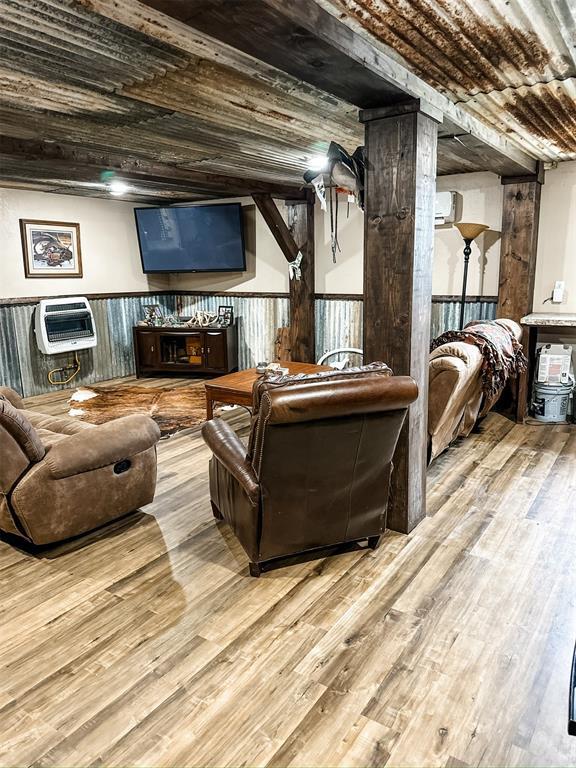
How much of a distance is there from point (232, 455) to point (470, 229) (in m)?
3.63

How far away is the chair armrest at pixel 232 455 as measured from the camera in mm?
2416

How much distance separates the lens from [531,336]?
5035 mm

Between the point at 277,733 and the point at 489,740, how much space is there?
0.66m

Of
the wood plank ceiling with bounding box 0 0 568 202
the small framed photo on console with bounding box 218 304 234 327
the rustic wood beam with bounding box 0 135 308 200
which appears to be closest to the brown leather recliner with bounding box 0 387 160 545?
the wood plank ceiling with bounding box 0 0 568 202

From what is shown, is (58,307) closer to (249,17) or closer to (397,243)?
(397,243)

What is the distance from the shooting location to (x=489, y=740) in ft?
5.47

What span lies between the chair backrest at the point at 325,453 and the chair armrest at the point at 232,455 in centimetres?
5

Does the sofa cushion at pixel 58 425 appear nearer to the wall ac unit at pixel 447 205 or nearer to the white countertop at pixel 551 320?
the white countertop at pixel 551 320

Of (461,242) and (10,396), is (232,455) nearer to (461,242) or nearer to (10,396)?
(10,396)

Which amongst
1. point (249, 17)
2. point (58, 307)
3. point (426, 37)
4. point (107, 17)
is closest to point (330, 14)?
point (249, 17)

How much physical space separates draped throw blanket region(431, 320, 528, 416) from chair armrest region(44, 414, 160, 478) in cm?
223

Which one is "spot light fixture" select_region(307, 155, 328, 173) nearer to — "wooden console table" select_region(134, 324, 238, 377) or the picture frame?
"wooden console table" select_region(134, 324, 238, 377)

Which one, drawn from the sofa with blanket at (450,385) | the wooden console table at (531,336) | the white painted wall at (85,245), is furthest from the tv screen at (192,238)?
the sofa with blanket at (450,385)

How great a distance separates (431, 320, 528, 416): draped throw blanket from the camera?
389cm
